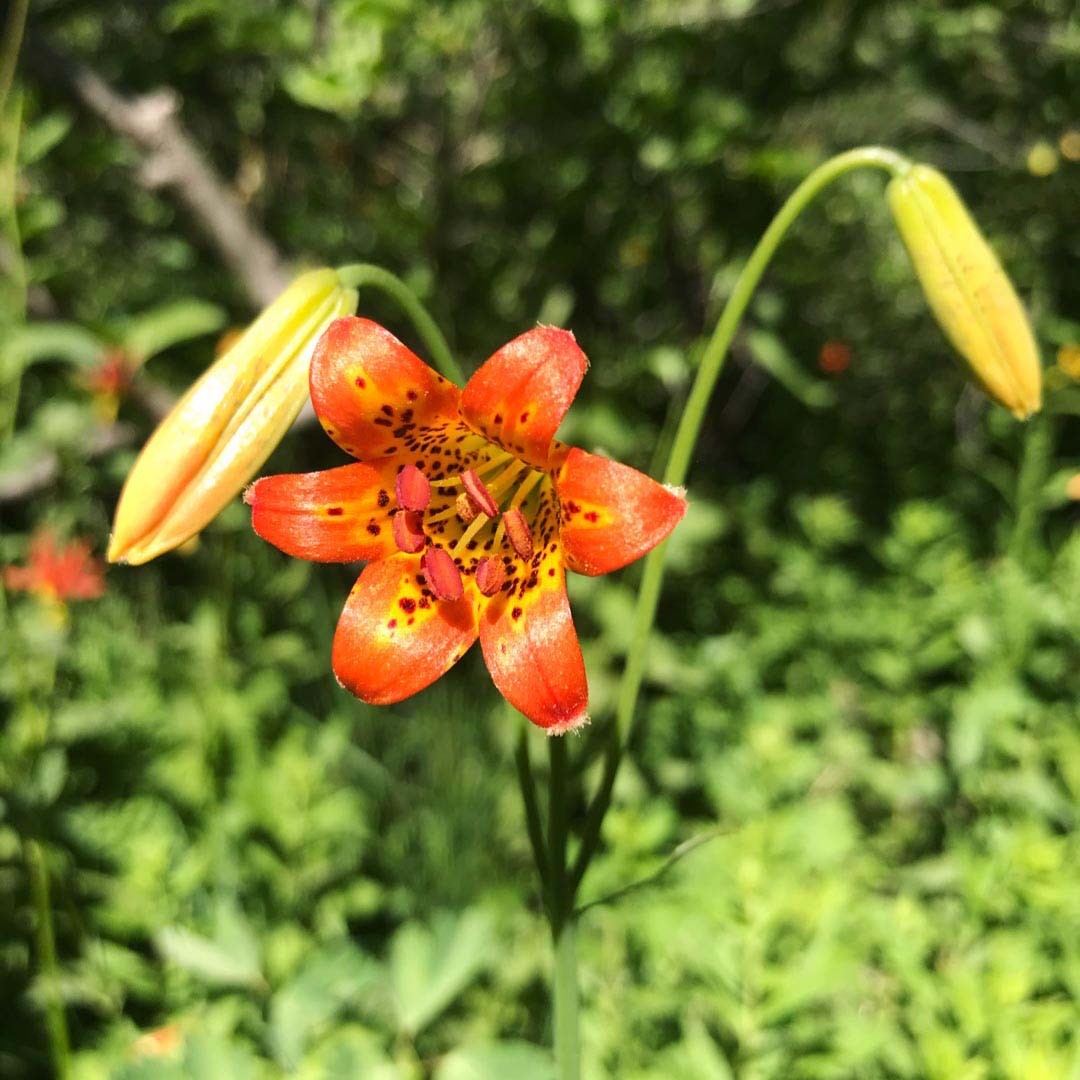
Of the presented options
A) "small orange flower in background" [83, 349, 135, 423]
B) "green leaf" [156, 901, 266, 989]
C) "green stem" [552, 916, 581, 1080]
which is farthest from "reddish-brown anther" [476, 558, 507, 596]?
"small orange flower in background" [83, 349, 135, 423]

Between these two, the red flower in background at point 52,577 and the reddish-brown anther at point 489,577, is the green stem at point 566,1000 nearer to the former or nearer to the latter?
the reddish-brown anther at point 489,577

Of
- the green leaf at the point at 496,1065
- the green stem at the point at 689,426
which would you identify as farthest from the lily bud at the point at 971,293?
the green leaf at the point at 496,1065

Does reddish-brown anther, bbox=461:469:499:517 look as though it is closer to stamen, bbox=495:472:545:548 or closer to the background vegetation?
stamen, bbox=495:472:545:548

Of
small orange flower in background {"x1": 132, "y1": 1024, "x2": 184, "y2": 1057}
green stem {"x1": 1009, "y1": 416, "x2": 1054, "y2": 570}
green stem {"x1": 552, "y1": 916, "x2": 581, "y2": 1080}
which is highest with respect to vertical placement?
green stem {"x1": 552, "y1": 916, "x2": 581, "y2": 1080}

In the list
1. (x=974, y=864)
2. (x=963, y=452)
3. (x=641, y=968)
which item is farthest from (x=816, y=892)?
(x=963, y=452)

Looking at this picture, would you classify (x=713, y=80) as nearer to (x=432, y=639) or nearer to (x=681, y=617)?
(x=681, y=617)
